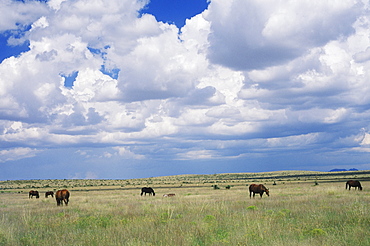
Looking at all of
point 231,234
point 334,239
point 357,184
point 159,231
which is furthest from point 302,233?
point 357,184

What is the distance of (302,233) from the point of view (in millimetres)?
11305

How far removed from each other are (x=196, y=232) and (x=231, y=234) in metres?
1.28

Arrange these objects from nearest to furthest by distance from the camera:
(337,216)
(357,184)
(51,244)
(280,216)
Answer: (51,244)
(337,216)
(280,216)
(357,184)

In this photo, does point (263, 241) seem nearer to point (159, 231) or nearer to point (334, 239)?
point (334, 239)

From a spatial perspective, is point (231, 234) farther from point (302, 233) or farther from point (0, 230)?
point (0, 230)

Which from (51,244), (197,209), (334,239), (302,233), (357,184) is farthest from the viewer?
(357,184)

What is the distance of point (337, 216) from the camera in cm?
1427

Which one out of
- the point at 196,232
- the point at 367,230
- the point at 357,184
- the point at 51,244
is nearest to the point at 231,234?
the point at 196,232

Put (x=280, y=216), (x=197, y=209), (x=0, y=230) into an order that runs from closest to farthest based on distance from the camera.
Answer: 1. (x=0, y=230)
2. (x=280, y=216)
3. (x=197, y=209)

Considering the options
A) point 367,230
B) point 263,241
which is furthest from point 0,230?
point 367,230

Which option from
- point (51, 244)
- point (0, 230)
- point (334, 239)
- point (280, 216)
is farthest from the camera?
point (280, 216)

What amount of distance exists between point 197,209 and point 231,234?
8200 mm

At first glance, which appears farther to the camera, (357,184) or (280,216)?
(357,184)

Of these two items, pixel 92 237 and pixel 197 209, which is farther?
pixel 197 209
